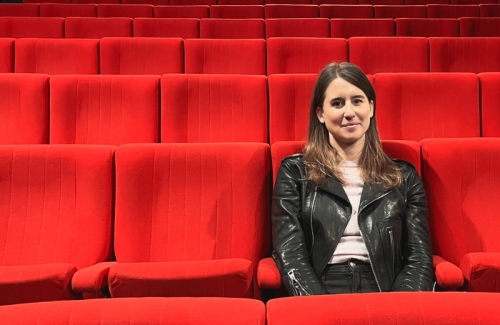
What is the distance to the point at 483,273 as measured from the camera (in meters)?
0.32

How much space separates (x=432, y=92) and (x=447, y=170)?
0.42ft

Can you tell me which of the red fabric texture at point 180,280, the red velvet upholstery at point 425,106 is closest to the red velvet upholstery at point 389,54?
the red velvet upholstery at point 425,106

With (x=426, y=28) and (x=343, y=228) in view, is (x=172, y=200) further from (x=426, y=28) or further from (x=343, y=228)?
(x=426, y=28)

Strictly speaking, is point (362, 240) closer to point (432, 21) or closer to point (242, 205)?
point (242, 205)

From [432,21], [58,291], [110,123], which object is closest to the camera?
[58,291]

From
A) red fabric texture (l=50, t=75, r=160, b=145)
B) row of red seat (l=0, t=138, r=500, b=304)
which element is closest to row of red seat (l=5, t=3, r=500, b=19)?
red fabric texture (l=50, t=75, r=160, b=145)

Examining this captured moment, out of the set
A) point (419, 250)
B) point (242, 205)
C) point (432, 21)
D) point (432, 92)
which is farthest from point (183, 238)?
point (432, 21)

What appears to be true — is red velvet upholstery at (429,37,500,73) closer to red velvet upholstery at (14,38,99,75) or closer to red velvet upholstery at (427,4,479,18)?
red velvet upholstery at (427,4,479,18)

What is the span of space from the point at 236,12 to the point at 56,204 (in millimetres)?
601

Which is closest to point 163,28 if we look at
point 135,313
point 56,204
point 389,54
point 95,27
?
point 95,27

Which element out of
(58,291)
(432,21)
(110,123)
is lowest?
(58,291)

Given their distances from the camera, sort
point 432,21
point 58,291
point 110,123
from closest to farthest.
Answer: point 58,291, point 110,123, point 432,21

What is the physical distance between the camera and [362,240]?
33 cm

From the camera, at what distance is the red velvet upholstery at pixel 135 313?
160 millimetres
